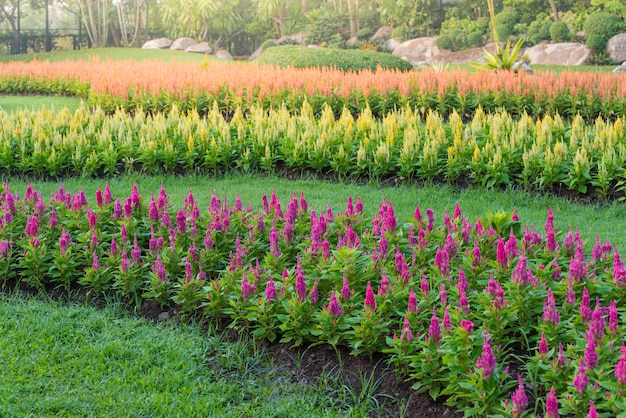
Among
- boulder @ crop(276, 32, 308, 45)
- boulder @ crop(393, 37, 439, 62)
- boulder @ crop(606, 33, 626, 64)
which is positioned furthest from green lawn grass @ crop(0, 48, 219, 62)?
boulder @ crop(606, 33, 626, 64)

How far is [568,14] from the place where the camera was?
25.8 m

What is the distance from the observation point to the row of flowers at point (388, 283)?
10.5 feet

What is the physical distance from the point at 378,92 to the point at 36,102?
8095mm

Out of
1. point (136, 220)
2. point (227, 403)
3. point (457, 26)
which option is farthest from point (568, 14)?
point (227, 403)

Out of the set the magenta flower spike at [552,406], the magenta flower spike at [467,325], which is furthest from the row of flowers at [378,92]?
the magenta flower spike at [552,406]

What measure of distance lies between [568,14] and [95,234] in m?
24.2

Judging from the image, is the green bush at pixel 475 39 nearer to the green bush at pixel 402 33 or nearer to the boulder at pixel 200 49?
the green bush at pixel 402 33

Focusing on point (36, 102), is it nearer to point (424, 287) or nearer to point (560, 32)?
point (424, 287)

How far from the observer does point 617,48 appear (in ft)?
70.6

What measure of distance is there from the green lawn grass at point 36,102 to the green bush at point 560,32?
48.8 ft

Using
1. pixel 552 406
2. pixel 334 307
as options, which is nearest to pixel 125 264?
pixel 334 307

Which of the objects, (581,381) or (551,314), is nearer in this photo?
(581,381)

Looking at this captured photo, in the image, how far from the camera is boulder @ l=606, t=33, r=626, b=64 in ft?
70.4

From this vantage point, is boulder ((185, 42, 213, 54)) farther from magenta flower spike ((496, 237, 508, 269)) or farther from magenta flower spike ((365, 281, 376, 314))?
magenta flower spike ((365, 281, 376, 314))
